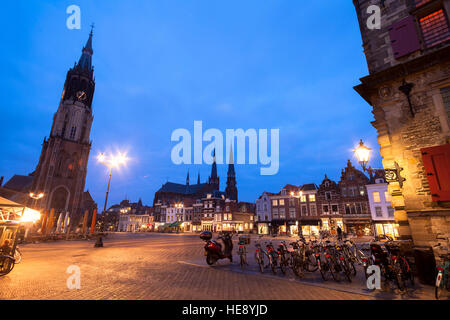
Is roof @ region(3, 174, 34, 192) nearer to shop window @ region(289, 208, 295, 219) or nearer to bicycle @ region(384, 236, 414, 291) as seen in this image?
shop window @ region(289, 208, 295, 219)

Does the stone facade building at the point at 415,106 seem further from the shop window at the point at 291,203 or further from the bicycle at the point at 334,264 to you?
the shop window at the point at 291,203

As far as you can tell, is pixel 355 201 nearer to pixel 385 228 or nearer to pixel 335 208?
pixel 335 208

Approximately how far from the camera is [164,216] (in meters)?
66.8

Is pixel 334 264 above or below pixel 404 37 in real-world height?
below

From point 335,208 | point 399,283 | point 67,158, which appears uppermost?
point 67,158

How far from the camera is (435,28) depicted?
7.73 m

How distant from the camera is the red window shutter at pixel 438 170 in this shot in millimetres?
6301

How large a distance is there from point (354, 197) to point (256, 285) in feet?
109

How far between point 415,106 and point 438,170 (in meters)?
2.52

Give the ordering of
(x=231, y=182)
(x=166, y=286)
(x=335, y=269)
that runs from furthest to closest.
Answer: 1. (x=231, y=182)
2. (x=335, y=269)
3. (x=166, y=286)

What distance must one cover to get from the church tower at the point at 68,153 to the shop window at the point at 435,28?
56548 millimetres

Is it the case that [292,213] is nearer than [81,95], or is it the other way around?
[292,213]

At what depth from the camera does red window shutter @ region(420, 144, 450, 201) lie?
6301mm

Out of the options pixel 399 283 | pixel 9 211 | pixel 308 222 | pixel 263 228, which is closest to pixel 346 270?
pixel 399 283
